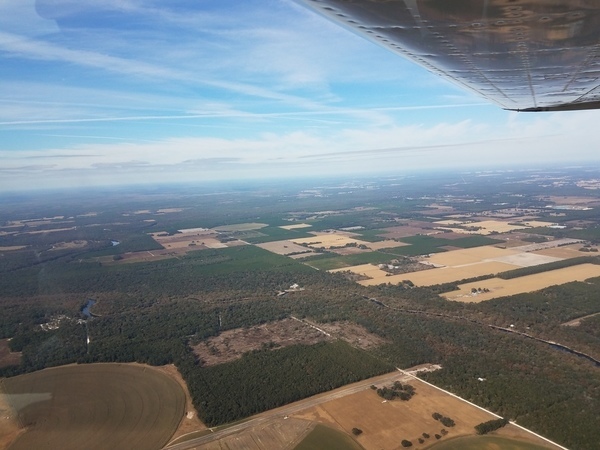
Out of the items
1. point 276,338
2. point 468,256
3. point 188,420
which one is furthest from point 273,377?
point 468,256

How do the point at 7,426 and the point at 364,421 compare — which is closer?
the point at 364,421

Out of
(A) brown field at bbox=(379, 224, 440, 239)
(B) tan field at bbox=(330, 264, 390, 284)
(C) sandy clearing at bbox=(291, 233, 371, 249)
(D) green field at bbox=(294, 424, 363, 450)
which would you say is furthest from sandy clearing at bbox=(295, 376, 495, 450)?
(A) brown field at bbox=(379, 224, 440, 239)

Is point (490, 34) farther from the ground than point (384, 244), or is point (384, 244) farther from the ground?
point (490, 34)

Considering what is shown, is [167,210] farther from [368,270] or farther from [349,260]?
[368,270]

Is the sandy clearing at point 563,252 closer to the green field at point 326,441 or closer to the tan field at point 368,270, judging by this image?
the tan field at point 368,270

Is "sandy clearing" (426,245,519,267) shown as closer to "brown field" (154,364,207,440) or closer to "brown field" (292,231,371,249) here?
"brown field" (292,231,371,249)
